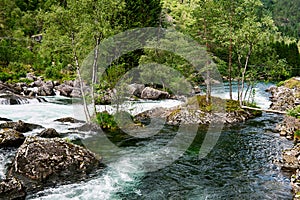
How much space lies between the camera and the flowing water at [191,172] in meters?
10.6

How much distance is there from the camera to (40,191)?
10562 millimetres

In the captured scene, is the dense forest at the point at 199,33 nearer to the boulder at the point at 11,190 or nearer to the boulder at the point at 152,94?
the boulder at the point at 152,94

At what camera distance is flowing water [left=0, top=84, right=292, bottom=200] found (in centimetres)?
1063

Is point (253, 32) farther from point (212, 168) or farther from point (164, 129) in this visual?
point (212, 168)

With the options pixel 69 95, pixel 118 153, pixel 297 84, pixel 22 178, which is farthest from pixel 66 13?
pixel 297 84

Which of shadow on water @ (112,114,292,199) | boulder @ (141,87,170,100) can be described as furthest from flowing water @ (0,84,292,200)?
boulder @ (141,87,170,100)

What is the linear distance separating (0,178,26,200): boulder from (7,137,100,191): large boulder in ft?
1.82

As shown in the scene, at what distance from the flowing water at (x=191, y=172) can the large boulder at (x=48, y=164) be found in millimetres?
676

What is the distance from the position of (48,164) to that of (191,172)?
19.5 ft

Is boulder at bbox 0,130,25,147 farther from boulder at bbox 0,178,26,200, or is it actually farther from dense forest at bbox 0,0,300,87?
boulder at bbox 0,178,26,200

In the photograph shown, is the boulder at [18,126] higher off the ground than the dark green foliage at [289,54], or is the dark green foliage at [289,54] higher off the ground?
the dark green foliage at [289,54]

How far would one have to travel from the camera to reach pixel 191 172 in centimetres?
1292

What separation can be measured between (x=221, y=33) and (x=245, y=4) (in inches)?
111

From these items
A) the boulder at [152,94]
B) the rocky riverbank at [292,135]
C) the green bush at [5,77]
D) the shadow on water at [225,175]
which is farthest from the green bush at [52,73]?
the shadow on water at [225,175]
